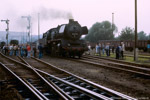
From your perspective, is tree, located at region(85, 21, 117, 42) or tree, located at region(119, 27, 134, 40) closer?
tree, located at region(119, 27, 134, 40)

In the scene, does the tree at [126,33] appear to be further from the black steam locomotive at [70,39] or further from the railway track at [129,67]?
the railway track at [129,67]

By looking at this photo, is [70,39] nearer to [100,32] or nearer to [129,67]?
[129,67]

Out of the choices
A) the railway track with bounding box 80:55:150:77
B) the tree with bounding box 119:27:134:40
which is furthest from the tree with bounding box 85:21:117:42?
the railway track with bounding box 80:55:150:77

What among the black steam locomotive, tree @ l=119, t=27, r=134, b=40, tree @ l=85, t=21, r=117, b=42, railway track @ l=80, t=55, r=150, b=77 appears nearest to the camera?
railway track @ l=80, t=55, r=150, b=77

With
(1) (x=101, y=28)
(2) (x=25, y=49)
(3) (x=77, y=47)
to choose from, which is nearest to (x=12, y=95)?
(3) (x=77, y=47)

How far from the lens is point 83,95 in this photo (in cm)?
568

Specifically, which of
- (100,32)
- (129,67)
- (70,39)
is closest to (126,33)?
(100,32)

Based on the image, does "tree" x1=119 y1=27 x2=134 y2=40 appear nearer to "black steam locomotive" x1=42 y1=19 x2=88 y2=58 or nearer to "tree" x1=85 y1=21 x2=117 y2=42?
"tree" x1=85 y1=21 x2=117 y2=42

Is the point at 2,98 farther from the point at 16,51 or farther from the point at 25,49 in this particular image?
the point at 16,51

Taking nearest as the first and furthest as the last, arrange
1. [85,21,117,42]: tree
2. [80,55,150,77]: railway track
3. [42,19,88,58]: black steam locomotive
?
[80,55,150,77]: railway track
[42,19,88,58]: black steam locomotive
[85,21,117,42]: tree

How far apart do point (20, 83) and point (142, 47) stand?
101ft

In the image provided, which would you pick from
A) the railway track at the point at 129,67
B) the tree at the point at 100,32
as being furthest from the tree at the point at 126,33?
the railway track at the point at 129,67

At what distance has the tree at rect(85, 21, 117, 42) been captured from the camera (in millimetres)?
73625

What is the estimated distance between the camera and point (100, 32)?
75250mm
